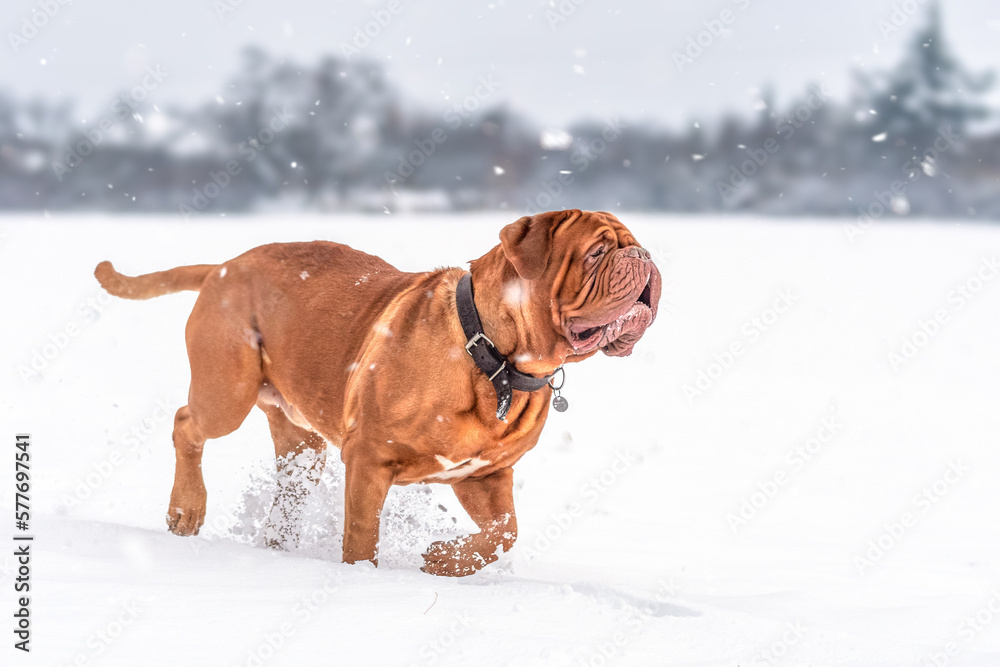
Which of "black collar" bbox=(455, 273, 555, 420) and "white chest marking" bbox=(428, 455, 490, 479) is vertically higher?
"black collar" bbox=(455, 273, 555, 420)

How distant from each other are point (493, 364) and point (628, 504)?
2509mm

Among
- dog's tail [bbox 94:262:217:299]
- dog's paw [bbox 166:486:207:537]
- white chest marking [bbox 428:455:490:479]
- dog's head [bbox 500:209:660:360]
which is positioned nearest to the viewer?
dog's head [bbox 500:209:660:360]

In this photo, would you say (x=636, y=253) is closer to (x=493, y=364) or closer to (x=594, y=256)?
(x=594, y=256)

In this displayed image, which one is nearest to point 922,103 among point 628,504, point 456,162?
point 456,162

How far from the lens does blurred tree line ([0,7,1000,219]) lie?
13.4 meters

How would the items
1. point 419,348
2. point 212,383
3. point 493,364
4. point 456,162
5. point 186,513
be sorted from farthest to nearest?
point 456,162 → point 186,513 → point 212,383 → point 419,348 → point 493,364

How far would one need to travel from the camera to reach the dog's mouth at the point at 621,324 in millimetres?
2979

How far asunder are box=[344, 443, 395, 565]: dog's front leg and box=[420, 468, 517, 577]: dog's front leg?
0.34m

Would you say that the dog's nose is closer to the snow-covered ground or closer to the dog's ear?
the dog's ear

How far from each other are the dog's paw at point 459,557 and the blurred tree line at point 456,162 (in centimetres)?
884

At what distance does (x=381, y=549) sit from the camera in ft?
12.5

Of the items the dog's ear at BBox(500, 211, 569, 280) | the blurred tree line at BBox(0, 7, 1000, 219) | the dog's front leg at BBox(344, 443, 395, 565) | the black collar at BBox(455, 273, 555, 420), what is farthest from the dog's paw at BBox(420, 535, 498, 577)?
the blurred tree line at BBox(0, 7, 1000, 219)

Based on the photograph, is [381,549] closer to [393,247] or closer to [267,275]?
[267,275]

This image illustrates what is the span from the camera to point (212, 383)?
4098 millimetres
